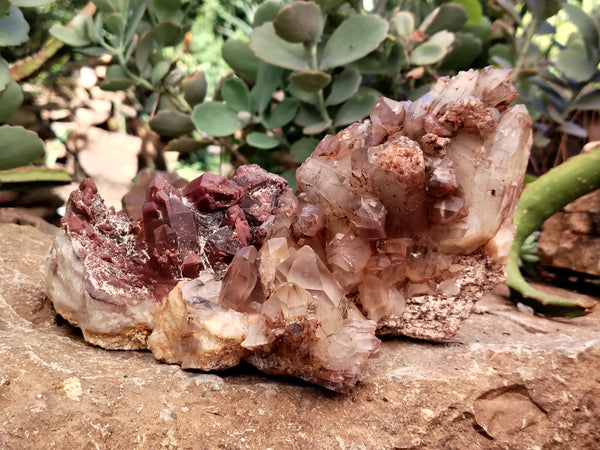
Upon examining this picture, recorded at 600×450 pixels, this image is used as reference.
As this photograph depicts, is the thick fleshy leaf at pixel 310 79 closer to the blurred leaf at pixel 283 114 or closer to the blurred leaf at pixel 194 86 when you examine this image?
the blurred leaf at pixel 283 114

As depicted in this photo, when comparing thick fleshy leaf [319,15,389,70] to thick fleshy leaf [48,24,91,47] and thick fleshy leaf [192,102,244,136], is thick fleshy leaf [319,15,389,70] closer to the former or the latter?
thick fleshy leaf [192,102,244,136]

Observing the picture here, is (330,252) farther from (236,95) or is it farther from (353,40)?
(236,95)

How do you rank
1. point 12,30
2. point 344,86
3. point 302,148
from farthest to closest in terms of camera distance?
point 302,148 < point 344,86 < point 12,30

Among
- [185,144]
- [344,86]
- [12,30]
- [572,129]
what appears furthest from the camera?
[572,129]

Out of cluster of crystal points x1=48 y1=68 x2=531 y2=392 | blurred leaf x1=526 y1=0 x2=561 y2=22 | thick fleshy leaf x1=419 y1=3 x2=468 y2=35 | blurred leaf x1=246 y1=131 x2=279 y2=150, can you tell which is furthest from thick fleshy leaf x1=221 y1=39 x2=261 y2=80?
blurred leaf x1=526 y1=0 x2=561 y2=22

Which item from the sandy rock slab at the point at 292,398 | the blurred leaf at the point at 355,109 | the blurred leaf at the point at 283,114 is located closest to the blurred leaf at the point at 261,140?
the blurred leaf at the point at 283,114

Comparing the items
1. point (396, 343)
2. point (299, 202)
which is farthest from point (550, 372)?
point (299, 202)

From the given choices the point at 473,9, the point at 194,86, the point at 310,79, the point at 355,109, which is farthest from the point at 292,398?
the point at 473,9
